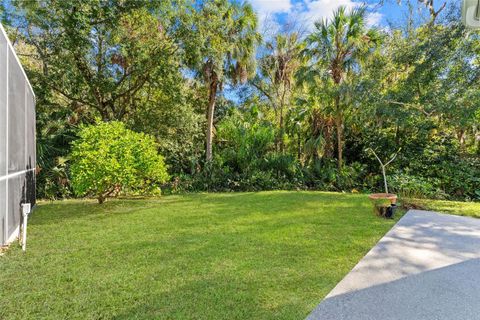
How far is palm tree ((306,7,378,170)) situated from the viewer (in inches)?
388

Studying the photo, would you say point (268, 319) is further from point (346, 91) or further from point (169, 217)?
point (346, 91)

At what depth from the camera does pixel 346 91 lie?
30.6 feet

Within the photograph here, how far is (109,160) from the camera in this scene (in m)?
6.09

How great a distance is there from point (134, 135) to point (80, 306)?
4981mm

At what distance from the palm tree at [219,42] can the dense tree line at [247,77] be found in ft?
0.13

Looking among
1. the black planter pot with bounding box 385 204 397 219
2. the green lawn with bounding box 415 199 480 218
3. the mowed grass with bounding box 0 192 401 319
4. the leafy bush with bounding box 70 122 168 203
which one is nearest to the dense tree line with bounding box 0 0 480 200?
the green lawn with bounding box 415 199 480 218

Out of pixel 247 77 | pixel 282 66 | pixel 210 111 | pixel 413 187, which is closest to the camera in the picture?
pixel 413 187

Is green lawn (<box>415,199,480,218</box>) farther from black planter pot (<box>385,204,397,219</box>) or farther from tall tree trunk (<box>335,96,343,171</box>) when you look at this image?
tall tree trunk (<box>335,96,343,171</box>)

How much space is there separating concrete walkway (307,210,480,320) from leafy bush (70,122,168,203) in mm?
5056

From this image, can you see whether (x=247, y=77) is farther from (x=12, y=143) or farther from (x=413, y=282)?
(x=413, y=282)

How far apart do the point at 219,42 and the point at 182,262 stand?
813 cm

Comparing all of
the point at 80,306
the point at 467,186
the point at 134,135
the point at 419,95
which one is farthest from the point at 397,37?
the point at 80,306

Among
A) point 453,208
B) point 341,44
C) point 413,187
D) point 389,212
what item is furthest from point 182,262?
point 341,44

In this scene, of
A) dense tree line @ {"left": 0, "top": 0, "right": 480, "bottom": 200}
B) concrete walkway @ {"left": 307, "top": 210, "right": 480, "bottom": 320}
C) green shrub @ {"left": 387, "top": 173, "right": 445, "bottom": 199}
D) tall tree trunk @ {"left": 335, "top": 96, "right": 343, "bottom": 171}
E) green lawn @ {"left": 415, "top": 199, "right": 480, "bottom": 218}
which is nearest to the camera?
Answer: concrete walkway @ {"left": 307, "top": 210, "right": 480, "bottom": 320}
